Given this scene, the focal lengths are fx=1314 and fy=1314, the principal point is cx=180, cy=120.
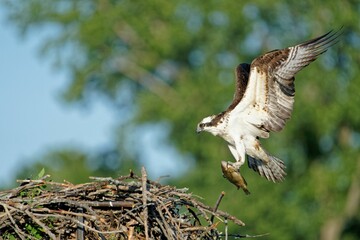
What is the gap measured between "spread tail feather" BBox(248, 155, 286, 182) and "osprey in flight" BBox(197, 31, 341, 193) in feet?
0.53

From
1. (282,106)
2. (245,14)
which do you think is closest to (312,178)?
(245,14)

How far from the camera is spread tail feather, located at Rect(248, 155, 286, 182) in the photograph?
13891 millimetres

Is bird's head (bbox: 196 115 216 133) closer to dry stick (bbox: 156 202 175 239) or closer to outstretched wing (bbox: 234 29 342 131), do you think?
outstretched wing (bbox: 234 29 342 131)

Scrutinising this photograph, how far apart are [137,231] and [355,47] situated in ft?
71.1

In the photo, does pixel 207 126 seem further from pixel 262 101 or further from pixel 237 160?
pixel 262 101

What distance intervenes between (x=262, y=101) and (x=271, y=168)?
83 centimetres

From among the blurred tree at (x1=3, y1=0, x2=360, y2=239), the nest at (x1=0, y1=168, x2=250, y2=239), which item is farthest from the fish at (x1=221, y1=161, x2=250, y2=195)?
the blurred tree at (x1=3, y1=0, x2=360, y2=239)

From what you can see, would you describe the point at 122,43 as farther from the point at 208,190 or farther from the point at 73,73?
the point at 208,190

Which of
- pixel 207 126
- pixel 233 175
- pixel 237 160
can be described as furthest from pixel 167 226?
pixel 207 126

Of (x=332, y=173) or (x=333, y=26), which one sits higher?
(x=333, y=26)

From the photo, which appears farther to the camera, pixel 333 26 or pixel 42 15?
pixel 42 15

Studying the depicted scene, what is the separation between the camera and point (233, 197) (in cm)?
3053

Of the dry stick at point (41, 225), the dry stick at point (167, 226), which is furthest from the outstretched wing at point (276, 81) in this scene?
the dry stick at point (41, 225)

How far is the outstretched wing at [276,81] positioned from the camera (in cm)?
1334
